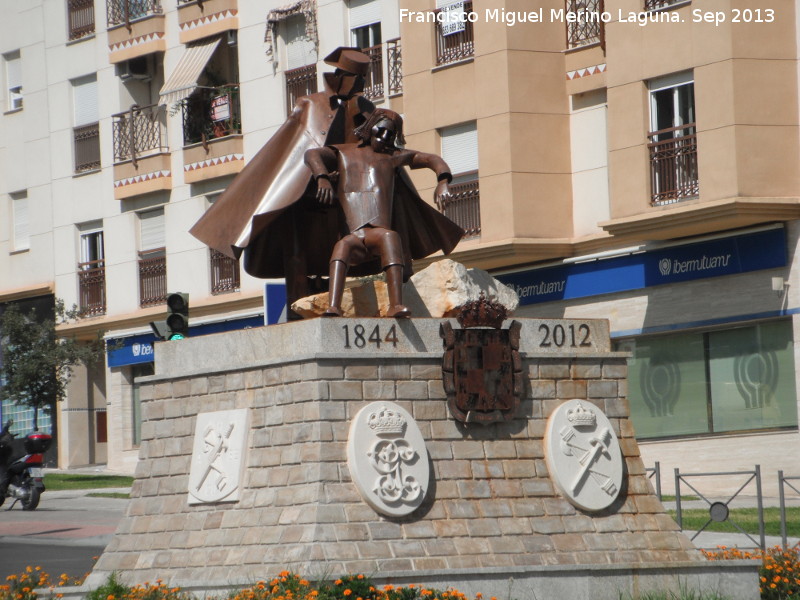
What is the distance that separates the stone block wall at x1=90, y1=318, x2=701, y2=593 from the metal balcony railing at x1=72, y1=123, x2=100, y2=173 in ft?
75.7

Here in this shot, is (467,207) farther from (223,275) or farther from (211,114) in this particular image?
(211,114)

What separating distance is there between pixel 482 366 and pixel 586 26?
14934 mm

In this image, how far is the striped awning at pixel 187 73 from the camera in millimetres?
33719

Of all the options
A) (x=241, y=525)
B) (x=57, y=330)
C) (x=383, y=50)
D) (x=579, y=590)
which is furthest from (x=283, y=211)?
(x=57, y=330)

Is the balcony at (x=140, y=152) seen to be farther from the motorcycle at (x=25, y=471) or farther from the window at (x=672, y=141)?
the window at (x=672, y=141)

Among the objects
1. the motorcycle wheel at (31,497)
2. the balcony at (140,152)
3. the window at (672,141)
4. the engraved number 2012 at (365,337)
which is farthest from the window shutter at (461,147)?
the engraved number 2012 at (365,337)

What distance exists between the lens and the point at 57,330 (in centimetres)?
3675

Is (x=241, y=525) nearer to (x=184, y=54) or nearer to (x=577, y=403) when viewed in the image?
(x=577, y=403)

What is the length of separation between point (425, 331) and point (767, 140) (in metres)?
11.8

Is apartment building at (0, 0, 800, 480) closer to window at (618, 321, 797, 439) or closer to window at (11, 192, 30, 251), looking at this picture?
window at (618, 321, 797, 439)

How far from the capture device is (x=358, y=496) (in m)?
13.0

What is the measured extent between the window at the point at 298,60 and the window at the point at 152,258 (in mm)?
4636

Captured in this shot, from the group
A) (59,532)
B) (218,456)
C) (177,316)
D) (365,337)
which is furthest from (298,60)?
(365,337)

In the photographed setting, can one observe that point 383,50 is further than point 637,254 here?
Yes
